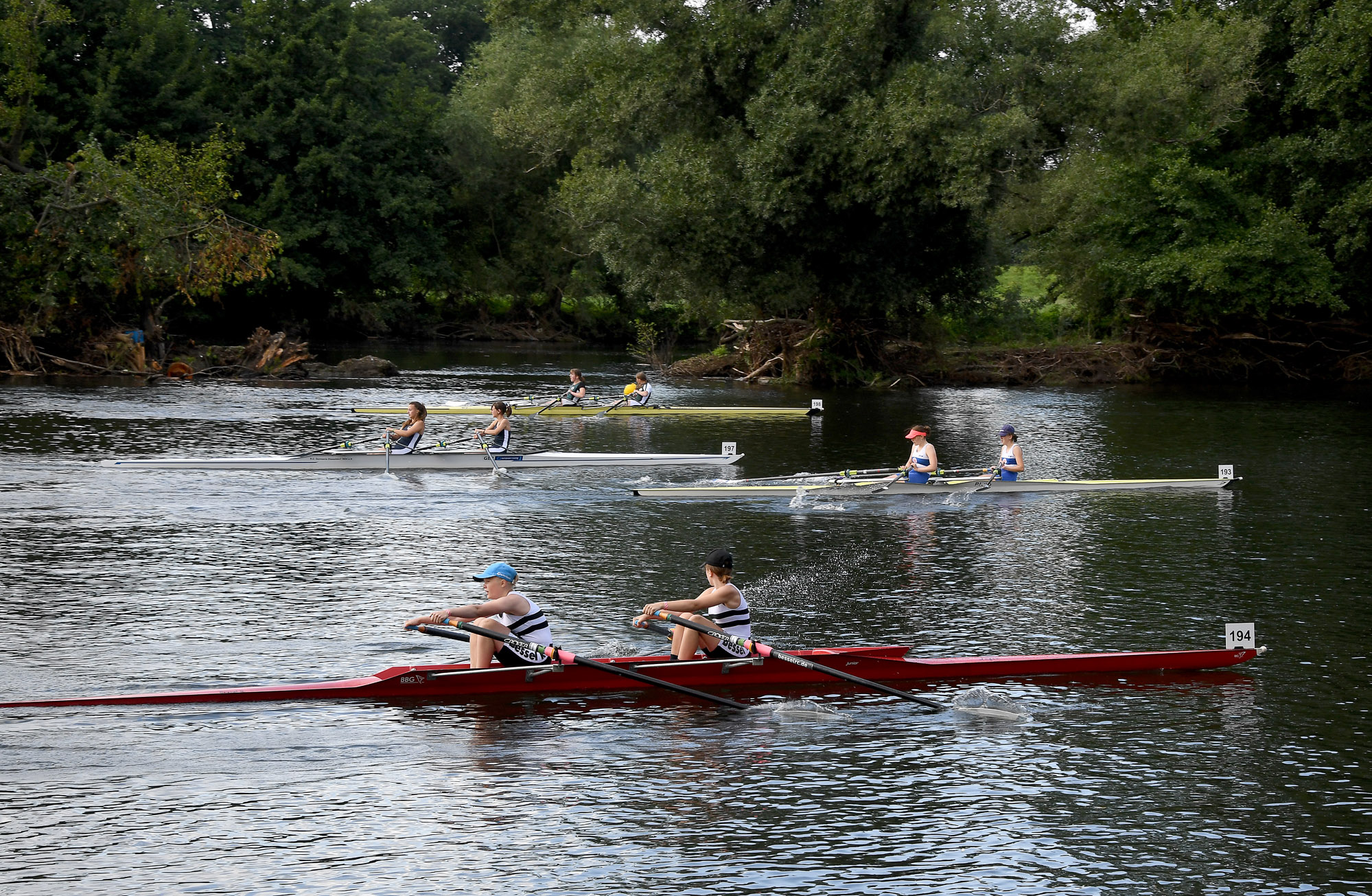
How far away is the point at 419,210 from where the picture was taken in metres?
68.9

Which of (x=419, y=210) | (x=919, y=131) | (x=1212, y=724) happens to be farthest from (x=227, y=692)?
(x=419, y=210)

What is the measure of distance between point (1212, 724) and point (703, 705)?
456cm

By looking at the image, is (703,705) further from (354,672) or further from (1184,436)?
(1184,436)

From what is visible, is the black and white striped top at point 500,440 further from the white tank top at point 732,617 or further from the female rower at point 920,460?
the white tank top at point 732,617

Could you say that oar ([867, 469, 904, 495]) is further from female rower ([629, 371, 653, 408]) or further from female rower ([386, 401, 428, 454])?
female rower ([629, 371, 653, 408])

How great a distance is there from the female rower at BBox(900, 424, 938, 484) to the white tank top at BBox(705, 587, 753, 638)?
11.5 metres

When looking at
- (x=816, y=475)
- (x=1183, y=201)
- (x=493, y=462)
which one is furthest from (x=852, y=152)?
(x=816, y=475)

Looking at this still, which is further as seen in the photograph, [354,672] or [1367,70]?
[1367,70]

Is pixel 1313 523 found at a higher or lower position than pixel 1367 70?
lower

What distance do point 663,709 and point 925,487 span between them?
1298 cm

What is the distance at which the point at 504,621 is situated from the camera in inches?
480

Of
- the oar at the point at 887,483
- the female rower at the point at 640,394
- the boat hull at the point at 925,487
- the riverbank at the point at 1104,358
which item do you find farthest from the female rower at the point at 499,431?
the riverbank at the point at 1104,358

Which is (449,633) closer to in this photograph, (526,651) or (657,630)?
(526,651)

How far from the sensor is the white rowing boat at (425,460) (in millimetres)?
25812
